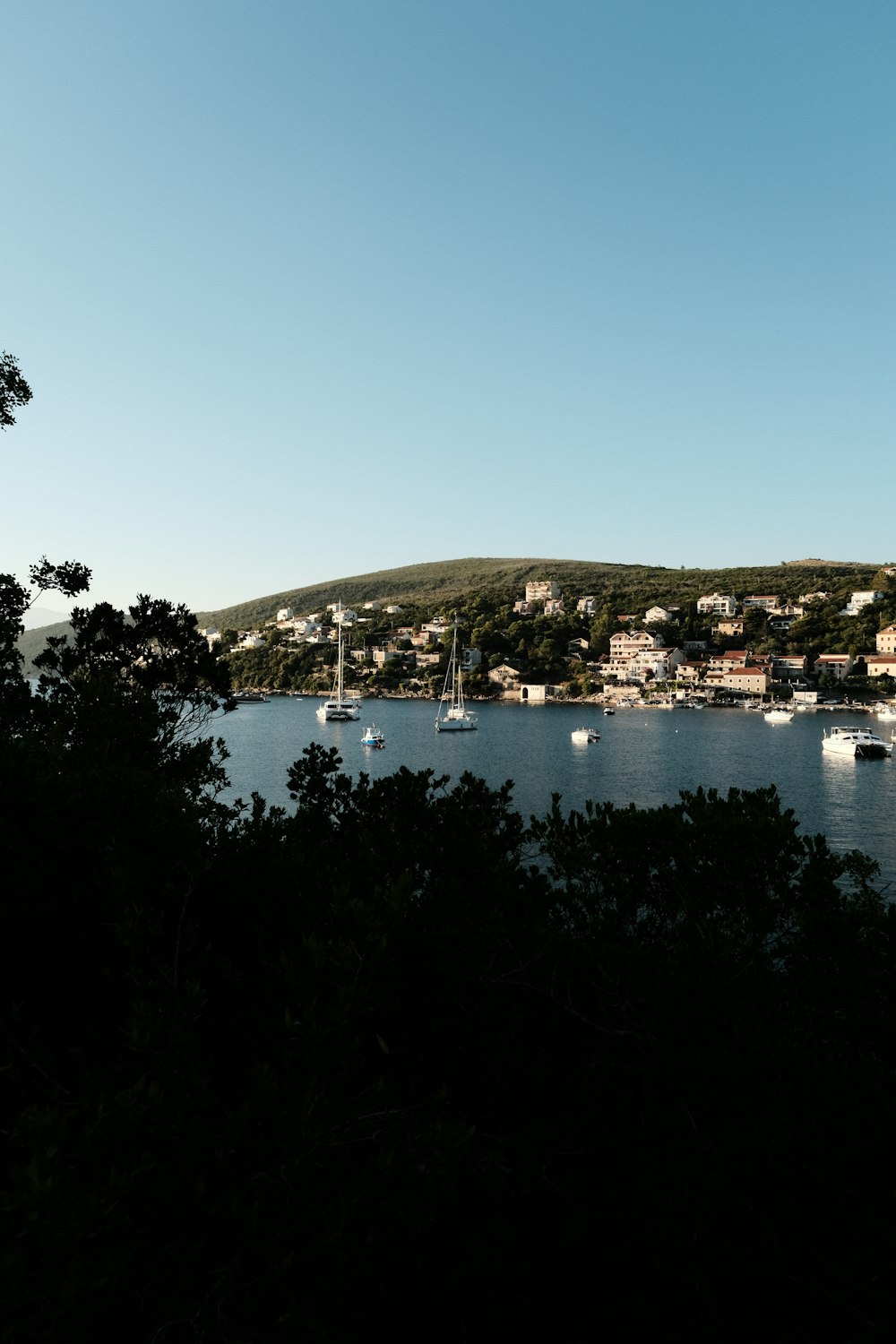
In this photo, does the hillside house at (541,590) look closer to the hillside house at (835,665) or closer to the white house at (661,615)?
the white house at (661,615)

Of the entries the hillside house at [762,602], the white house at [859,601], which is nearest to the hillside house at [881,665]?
the white house at [859,601]

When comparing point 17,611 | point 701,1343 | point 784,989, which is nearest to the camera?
point 701,1343

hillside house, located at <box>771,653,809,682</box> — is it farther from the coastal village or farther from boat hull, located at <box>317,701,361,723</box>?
boat hull, located at <box>317,701,361,723</box>

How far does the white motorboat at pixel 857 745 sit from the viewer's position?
59.9m

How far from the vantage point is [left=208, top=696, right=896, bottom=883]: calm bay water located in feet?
142

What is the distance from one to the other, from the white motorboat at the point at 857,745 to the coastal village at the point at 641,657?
39.9 m

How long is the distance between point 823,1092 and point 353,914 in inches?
120

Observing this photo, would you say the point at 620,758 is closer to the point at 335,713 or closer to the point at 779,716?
the point at 779,716

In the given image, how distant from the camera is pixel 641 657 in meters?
124

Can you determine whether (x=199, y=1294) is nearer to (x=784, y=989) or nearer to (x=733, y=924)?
(x=784, y=989)

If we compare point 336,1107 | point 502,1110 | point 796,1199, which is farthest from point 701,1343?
point 336,1107

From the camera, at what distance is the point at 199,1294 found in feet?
10.4

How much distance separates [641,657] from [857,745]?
63.9 meters

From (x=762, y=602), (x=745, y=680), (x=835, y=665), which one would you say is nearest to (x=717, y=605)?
(x=762, y=602)
